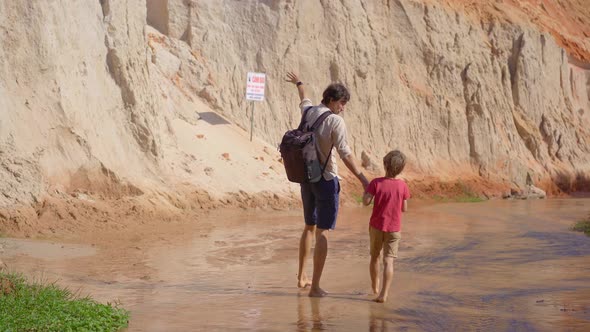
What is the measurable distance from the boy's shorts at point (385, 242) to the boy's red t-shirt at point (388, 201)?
6 centimetres

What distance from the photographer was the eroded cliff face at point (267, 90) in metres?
12.6

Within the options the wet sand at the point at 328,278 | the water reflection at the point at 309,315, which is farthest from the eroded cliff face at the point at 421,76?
the water reflection at the point at 309,315

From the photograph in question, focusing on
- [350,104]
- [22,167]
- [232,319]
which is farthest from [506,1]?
[232,319]

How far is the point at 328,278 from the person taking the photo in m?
8.45

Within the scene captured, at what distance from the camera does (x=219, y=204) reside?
15172mm

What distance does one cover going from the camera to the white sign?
19.1m

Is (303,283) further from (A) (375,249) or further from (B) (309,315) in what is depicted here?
(B) (309,315)

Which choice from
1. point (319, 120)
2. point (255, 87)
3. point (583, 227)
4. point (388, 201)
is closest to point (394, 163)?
point (388, 201)

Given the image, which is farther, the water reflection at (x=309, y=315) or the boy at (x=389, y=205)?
the boy at (x=389, y=205)

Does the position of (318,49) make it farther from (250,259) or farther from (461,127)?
(250,259)

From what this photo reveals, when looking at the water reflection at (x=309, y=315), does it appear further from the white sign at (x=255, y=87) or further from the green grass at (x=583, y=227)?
the white sign at (x=255, y=87)

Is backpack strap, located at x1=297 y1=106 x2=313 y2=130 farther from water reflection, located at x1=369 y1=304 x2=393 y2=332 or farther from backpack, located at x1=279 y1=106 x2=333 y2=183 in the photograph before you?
water reflection, located at x1=369 y1=304 x2=393 y2=332

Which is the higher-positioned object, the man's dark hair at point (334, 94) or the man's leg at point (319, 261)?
the man's dark hair at point (334, 94)

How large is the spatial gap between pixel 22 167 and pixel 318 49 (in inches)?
481
